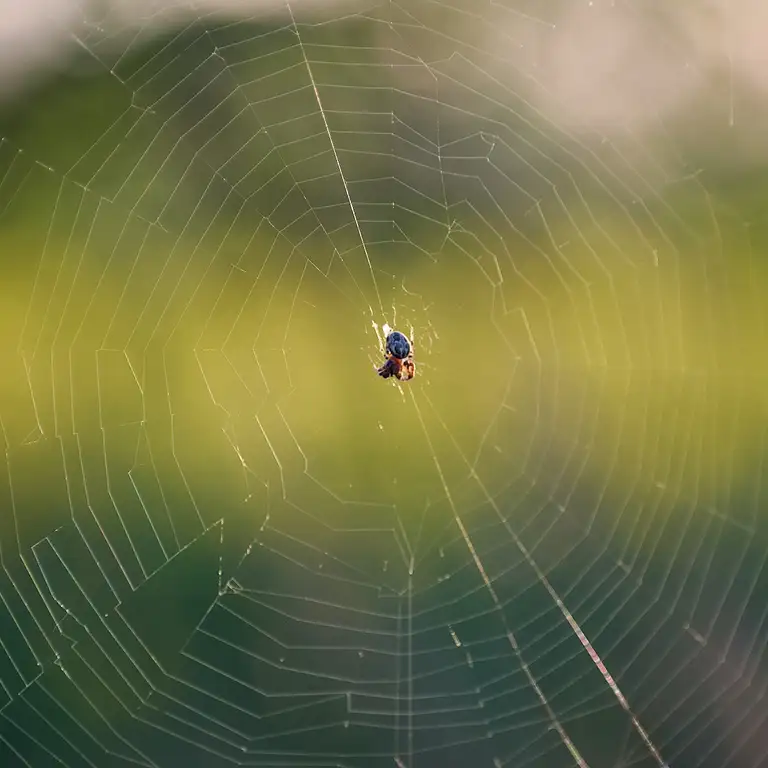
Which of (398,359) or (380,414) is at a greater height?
(398,359)

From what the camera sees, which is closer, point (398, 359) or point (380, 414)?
→ point (398, 359)

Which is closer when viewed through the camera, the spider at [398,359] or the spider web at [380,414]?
the spider web at [380,414]

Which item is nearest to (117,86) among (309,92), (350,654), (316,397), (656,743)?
(309,92)

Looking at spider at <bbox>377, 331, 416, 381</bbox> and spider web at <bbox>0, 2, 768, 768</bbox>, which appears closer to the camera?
spider web at <bbox>0, 2, 768, 768</bbox>
